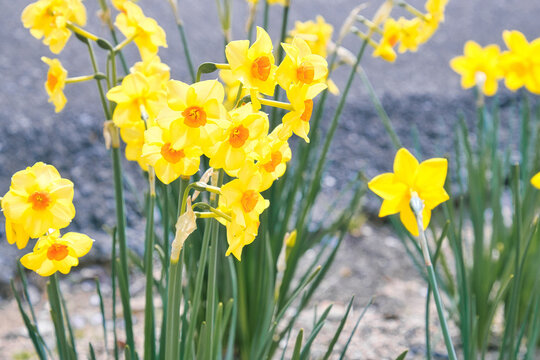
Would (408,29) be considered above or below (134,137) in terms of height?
above

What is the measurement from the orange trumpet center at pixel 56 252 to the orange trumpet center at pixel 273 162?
1.14ft

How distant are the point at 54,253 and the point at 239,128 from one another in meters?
0.37

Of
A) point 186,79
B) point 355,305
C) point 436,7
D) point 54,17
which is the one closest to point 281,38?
point 436,7

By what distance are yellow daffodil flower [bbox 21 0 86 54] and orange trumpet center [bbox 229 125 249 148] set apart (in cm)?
52

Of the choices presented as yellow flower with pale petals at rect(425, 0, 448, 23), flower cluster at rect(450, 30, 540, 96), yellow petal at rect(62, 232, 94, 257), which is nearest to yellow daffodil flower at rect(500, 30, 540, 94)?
flower cluster at rect(450, 30, 540, 96)

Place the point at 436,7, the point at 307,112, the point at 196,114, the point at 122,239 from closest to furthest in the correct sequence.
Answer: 1. the point at 196,114
2. the point at 307,112
3. the point at 122,239
4. the point at 436,7

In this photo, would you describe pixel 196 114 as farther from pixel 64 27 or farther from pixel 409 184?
pixel 64 27

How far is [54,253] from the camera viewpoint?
3.06ft

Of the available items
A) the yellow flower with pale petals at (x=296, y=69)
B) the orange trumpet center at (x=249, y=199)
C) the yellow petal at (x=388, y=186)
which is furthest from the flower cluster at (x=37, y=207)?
the yellow petal at (x=388, y=186)

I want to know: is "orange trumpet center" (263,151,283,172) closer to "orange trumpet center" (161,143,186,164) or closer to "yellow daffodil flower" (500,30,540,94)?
"orange trumpet center" (161,143,186,164)

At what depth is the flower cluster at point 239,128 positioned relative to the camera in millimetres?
794

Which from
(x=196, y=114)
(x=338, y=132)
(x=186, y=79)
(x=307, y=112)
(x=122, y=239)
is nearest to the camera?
(x=196, y=114)

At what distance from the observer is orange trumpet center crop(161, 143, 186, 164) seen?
83 centimetres

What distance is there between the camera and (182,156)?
32.8 inches
